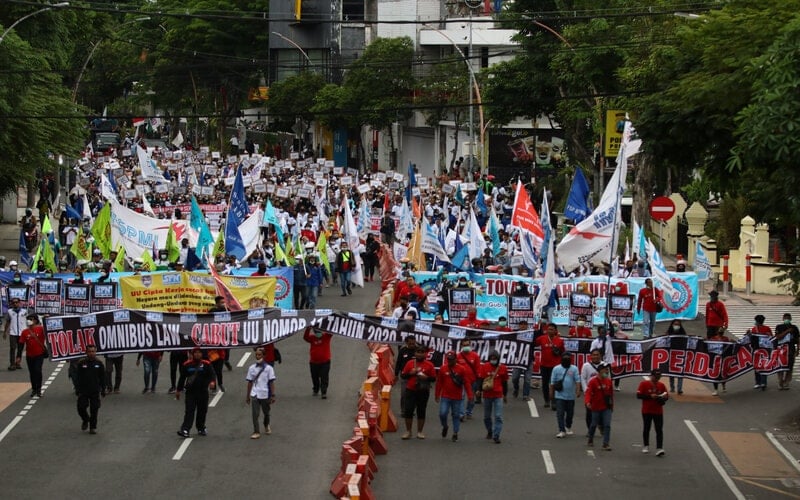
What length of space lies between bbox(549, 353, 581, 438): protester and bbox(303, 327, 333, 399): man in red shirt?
3.80 m

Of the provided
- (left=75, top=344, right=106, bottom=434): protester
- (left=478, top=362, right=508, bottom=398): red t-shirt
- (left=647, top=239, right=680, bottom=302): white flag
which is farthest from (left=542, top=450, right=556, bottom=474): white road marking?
(left=647, top=239, right=680, bottom=302): white flag

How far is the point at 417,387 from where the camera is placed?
18.7 metres

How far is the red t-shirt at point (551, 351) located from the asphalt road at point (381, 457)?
0.77 m

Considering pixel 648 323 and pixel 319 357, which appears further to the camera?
pixel 648 323

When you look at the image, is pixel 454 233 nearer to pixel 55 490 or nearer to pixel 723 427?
pixel 723 427

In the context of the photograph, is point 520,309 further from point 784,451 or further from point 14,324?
point 14,324

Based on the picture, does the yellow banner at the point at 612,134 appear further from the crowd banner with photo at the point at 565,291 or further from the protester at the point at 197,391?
the protester at the point at 197,391

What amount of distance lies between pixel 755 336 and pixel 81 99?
92.4m

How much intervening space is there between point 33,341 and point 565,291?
1120 centimetres

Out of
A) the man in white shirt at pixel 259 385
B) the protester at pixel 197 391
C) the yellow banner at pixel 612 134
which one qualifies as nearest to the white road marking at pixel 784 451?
the man in white shirt at pixel 259 385

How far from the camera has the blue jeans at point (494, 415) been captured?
18.7 m

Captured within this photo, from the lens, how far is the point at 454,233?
1335 inches

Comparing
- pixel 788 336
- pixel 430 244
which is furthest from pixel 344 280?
pixel 788 336

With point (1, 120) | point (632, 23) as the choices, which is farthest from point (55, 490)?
point (632, 23)
